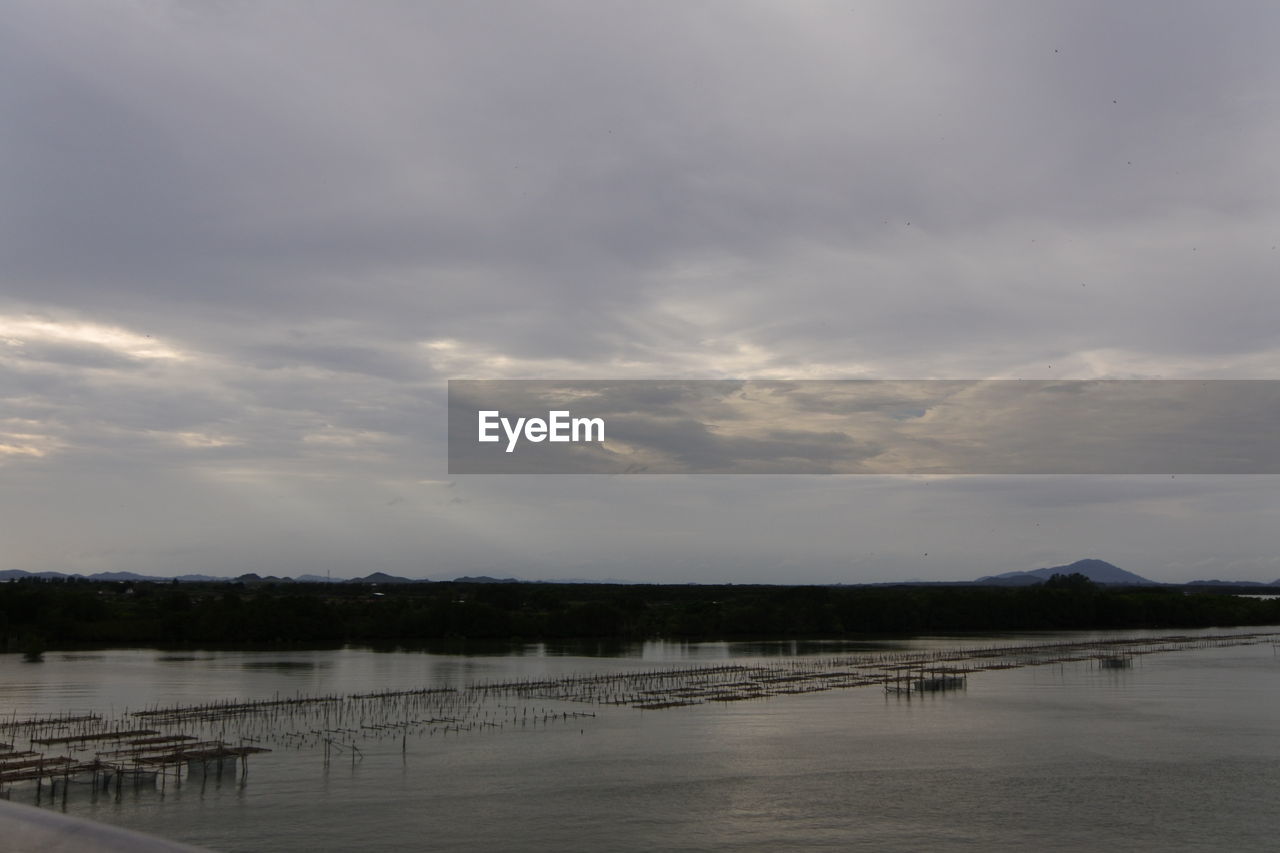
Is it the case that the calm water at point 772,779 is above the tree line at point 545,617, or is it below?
below

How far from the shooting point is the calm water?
1756 centimetres

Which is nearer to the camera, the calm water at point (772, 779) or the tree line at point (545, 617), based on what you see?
the calm water at point (772, 779)

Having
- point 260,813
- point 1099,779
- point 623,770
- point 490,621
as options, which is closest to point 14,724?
point 260,813

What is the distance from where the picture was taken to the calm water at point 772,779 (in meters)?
17.6

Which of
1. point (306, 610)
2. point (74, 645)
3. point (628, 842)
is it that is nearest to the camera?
point (628, 842)

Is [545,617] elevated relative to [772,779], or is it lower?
elevated

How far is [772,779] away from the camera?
72.1ft

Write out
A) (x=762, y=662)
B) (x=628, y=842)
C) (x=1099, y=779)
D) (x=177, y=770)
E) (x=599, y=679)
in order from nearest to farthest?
(x=628, y=842) → (x=177, y=770) → (x=1099, y=779) → (x=599, y=679) → (x=762, y=662)

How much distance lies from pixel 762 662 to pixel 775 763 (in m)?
25.3

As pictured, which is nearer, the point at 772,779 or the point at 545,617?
the point at 772,779

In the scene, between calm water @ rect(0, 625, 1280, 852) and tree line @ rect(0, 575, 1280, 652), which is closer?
calm water @ rect(0, 625, 1280, 852)

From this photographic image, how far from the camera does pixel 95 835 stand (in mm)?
2355

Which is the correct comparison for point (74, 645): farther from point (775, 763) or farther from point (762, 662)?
point (775, 763)

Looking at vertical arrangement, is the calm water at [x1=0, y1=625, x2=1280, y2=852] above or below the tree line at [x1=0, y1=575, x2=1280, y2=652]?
below
